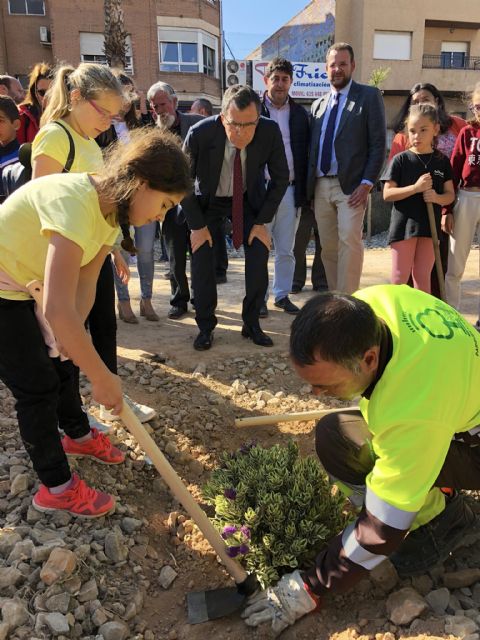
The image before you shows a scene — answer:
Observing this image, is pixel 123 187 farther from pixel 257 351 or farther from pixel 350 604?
pixel 257 351

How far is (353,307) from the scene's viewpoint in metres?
1.57

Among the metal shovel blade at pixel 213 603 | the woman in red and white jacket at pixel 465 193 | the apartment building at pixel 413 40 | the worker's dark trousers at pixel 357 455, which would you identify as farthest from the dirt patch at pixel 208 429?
the apartment building at pixel 413 40

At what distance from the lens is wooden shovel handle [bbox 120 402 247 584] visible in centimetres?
194

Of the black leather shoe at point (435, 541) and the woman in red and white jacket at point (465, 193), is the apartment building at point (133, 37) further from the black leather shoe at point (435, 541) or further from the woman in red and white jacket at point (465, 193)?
the black leather shoe at point (435, 541)

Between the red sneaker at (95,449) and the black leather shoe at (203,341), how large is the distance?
1.53 metres

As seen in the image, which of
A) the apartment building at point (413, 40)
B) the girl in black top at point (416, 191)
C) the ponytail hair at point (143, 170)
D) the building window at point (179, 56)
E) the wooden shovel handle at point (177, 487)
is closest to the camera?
the ponytail hair at point (143, 170)

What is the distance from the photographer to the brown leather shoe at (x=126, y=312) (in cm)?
472

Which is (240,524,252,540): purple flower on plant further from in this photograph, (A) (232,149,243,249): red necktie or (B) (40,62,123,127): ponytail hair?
(A) (232,149,243,249): red necktie

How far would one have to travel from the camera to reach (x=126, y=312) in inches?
186

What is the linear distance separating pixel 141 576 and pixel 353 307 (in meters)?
1.46

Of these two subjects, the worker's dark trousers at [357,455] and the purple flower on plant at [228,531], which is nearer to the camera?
the worker's dark trousers at [357,455]

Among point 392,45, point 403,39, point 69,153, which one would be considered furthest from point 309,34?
point 69,153

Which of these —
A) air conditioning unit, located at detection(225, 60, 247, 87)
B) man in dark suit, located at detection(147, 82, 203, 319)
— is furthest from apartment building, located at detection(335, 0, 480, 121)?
man in dark suit, located at detection(147, 82, 203, 319)

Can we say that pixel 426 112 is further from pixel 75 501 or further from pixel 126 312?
pixel 75 501
